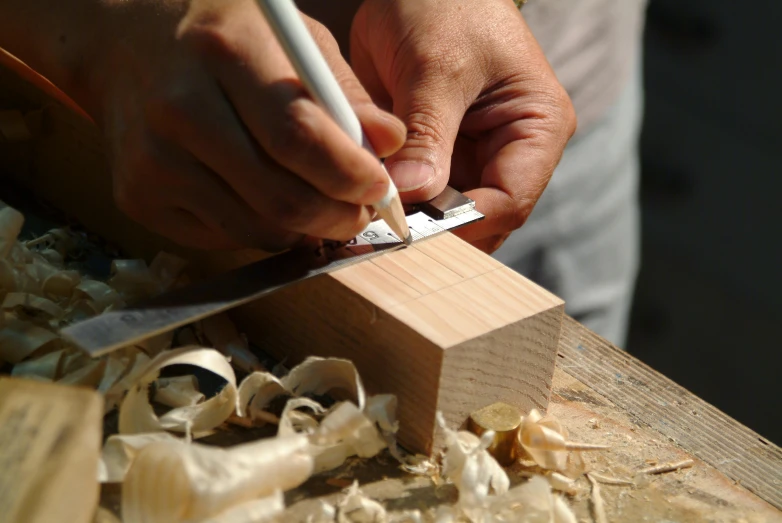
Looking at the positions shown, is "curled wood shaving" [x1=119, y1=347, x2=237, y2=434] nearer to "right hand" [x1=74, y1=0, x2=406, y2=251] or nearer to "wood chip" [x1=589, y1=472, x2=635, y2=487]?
"right hand" [x1=74, y1=0, x2=406, y2=251]

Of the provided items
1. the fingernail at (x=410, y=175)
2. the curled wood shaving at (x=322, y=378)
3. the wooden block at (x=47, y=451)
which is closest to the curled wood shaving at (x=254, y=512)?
the wooden block at (x=47, y=451)

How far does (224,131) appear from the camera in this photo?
3.23 feet

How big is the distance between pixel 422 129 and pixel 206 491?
71 cm

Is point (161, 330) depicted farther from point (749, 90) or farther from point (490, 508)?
point (749, 90)

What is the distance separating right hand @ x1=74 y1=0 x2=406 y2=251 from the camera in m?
0.95

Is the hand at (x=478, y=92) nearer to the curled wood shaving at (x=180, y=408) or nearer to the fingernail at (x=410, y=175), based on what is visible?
the fingernail at (x=410, y=175)

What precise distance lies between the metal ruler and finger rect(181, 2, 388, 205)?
0.10 m

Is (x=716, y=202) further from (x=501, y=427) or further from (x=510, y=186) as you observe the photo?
(x=501, y=427)

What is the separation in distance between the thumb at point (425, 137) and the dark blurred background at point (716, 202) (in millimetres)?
2041

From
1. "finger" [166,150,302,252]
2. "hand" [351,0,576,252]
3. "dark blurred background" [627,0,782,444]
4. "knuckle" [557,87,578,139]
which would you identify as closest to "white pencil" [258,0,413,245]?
"finger" [166,150,302,252]

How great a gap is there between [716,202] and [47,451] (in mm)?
2972

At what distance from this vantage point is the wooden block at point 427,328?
0.93 m

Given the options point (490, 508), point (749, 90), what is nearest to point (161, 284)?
point (490, 508)

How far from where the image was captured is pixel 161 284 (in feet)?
3.82
